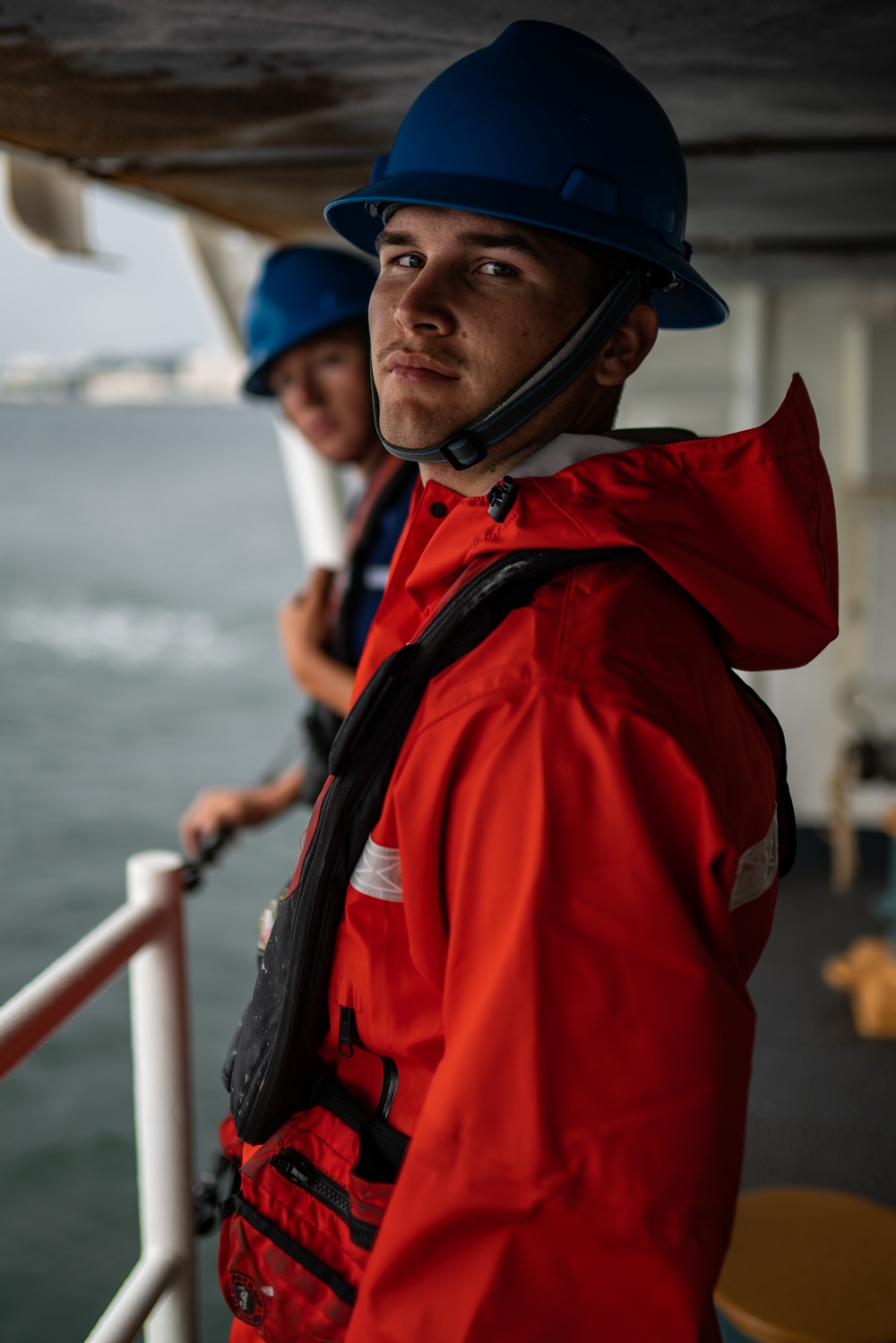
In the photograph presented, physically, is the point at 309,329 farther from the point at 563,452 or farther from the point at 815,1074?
the point at 815,1074

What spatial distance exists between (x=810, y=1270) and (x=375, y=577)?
4.34 feet

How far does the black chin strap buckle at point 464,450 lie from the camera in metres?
1.10

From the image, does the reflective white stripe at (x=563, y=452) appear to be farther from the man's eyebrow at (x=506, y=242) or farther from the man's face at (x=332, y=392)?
the man's face at (x=332, y=392)

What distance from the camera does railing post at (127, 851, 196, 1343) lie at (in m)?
1.56

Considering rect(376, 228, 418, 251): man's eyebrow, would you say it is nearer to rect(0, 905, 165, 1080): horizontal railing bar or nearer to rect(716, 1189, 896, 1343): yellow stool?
rect(0, 905, 165, 1080): horizontal railing bar

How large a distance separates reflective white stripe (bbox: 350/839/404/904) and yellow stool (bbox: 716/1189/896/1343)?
0.96 metres

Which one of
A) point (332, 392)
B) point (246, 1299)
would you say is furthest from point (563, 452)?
point (332, 392)

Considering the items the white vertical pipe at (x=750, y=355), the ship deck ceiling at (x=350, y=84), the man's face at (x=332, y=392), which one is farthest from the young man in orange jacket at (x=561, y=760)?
the white vertical pipe at (x=750, y=355)

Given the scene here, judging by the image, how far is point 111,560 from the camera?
147ft

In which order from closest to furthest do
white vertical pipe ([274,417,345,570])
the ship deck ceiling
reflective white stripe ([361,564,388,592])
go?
the ship deck ceiling → reflective white stripe ([361,564,388,592]) → white vertical pipe ([274,417,345,570])

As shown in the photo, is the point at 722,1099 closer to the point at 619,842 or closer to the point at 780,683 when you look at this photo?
the point at 619,842

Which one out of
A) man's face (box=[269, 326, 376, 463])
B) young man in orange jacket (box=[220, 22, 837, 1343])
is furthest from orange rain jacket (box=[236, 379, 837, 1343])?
man's face (box=[269, 326, 376, 463])

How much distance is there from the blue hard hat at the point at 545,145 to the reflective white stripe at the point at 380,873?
0.59 metres

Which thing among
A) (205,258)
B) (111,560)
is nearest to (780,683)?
(205,258)
